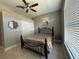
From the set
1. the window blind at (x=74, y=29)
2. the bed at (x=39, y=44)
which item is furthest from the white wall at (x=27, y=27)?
the window blind at (x=74, y=29)

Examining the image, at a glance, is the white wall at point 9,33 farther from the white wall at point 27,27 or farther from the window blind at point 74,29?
the window blind at point 74,29

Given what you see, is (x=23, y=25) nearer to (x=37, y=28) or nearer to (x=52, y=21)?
(x=37, y=28)

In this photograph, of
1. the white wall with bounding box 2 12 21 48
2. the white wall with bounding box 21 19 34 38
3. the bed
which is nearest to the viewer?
the bed

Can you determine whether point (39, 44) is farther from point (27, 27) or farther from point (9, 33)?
point (27, 27)

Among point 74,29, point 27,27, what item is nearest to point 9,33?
point 27,27

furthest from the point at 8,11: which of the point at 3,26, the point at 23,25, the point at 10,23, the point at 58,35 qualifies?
the point at 58,35

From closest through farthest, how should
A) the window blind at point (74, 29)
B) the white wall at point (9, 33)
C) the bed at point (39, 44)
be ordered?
the window blind at point (74, 29)
the bed at point (39, 44)
the white wall at point (9, 33)

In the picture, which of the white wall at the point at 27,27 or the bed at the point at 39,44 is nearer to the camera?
the bed at the point at 39,44

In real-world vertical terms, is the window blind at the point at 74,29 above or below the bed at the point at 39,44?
above

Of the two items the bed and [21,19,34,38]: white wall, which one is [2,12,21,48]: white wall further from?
the bed

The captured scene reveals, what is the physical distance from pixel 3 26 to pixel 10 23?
21.0 inches

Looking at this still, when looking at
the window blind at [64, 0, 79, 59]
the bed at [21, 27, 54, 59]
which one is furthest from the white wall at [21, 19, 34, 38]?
the window blind at [64, 0, 79, 59]

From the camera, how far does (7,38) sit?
409 centimetres

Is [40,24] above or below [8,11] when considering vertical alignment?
below
